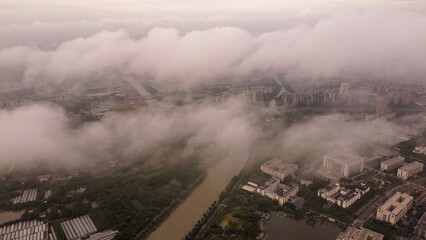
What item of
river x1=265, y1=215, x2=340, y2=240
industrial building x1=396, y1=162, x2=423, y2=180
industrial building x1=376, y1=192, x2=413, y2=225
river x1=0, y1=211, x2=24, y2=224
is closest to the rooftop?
industrial building x1=376, y1=192, x2=413, y2=225

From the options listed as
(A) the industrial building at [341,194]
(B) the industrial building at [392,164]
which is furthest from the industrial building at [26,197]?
(B) the industrial building at [392,164]

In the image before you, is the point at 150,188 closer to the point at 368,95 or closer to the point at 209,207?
the point at 209,207

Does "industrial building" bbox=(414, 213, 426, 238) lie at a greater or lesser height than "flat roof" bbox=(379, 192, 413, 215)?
lesser

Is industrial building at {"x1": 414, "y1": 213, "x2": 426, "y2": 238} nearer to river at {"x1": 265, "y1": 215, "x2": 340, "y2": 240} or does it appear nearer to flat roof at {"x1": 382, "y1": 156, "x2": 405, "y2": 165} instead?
river at {"x1": 265, "y1": 215, "x2": 340, "y2": 240}

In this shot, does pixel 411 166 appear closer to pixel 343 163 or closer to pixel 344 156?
pixel 344 156

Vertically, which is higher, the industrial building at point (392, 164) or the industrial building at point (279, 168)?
the industrial building at point (279, 168)

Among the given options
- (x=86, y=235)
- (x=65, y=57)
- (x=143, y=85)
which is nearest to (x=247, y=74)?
(x=143, y=85)

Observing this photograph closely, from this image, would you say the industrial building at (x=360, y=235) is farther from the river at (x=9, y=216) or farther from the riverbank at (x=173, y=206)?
the river at (x=9, y=216)
